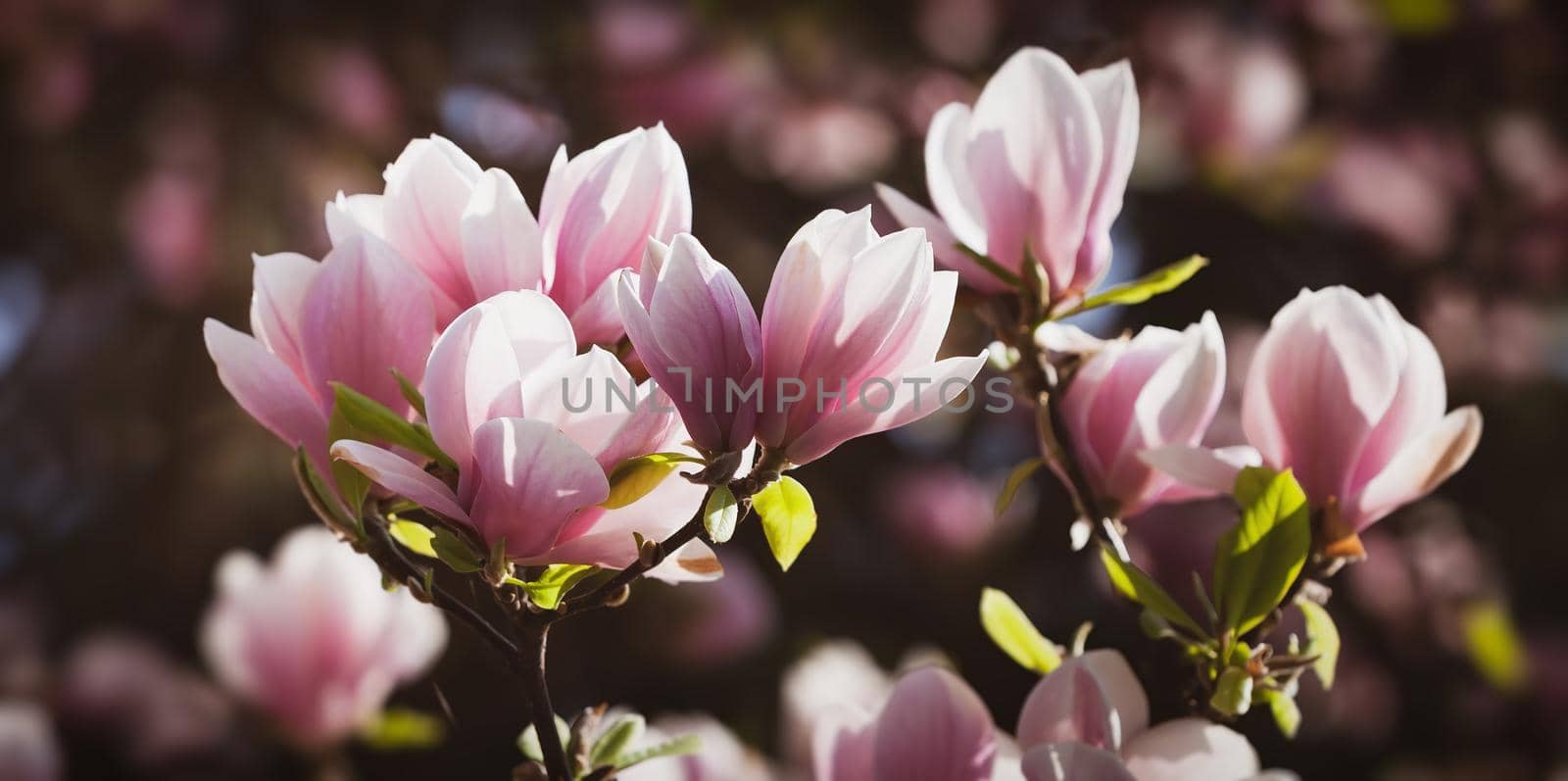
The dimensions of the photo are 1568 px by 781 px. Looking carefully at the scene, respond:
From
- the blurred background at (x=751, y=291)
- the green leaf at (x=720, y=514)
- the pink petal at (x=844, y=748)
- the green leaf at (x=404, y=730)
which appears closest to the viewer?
the green leaf at (x=720, y=514)

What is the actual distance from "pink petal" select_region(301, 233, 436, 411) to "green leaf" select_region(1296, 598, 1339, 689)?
258mm

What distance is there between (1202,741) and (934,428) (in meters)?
0.90

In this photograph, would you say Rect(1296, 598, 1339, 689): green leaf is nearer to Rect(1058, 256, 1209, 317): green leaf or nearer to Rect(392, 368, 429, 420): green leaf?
Rect(1058, 256, 1209, 317): green leaf

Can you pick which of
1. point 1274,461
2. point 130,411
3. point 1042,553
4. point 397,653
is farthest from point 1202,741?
point 130,411

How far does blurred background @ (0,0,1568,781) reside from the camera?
0.95 metres

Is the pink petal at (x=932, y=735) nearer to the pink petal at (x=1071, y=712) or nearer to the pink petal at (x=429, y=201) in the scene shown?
the pink petal at (x=1071, y=712)

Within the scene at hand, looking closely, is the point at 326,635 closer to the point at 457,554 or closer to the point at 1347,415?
the point at 457,554

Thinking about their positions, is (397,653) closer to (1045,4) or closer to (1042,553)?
(1042,553)

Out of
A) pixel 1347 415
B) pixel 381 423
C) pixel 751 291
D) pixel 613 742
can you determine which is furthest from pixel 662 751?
pixel 751 291

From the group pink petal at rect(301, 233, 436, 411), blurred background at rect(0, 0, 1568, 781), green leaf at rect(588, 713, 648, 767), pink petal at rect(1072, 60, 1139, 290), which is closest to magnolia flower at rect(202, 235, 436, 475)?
pink petal at rect(301, 233, 436, 411)

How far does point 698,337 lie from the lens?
0.84 ft

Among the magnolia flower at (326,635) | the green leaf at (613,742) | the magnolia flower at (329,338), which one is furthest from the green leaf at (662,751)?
the magnolia flower at (326,635)

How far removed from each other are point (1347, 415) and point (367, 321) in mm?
271

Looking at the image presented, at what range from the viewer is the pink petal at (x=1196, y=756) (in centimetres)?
31
